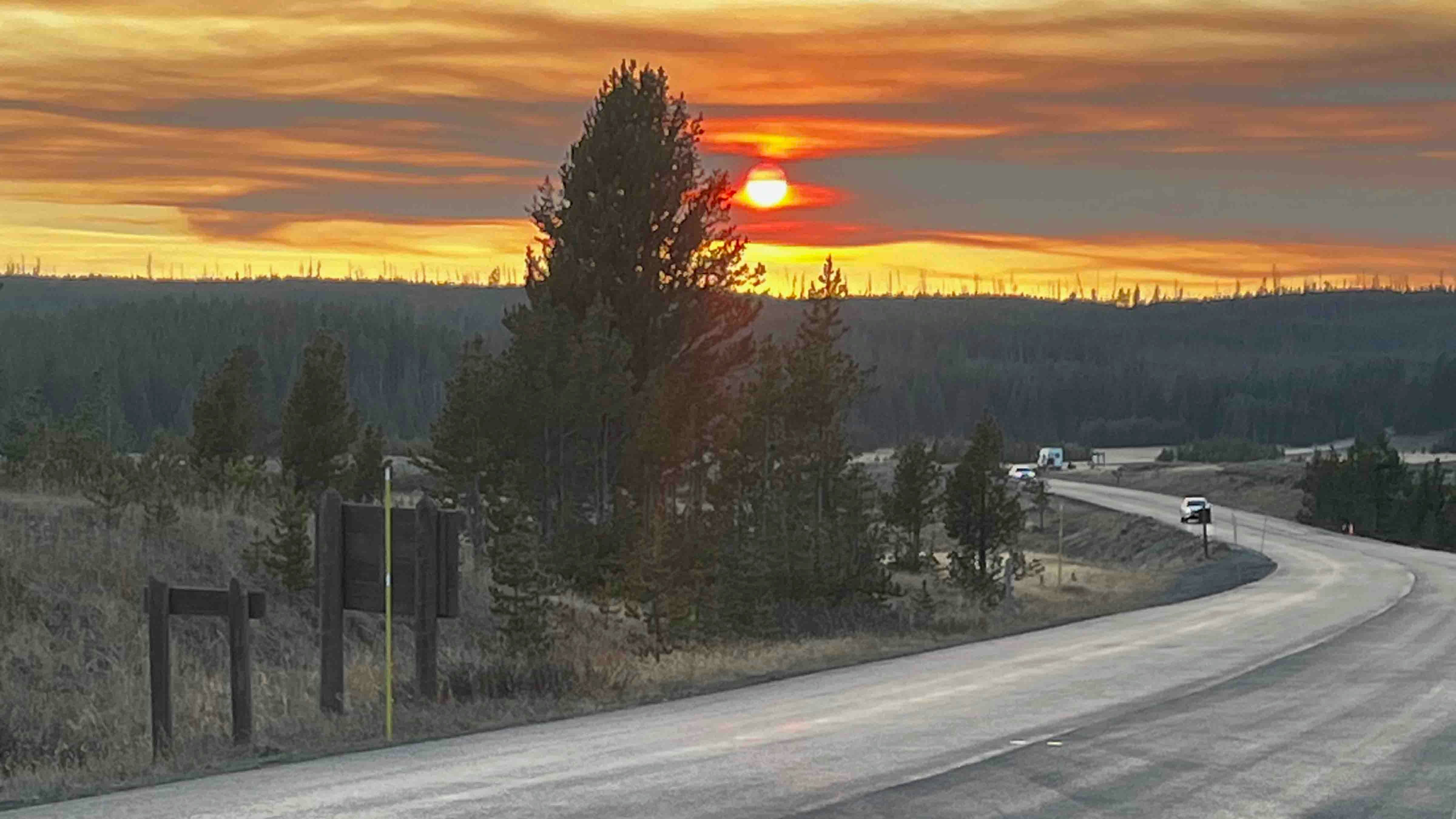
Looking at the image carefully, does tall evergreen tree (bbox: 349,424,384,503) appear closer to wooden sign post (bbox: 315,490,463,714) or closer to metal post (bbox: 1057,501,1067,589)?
metal post (bbox: 1057,501,1067,589)

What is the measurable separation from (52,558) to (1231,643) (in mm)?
17838

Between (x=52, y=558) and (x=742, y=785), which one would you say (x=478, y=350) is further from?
(x=742, y=785)

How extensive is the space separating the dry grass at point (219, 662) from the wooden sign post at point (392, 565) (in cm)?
91

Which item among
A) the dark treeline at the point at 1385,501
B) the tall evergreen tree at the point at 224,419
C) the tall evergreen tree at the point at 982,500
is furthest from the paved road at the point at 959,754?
the dark treeline at the point at 1385,501

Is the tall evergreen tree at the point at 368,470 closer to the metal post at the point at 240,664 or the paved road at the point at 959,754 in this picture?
the paved road at the point at 959,754

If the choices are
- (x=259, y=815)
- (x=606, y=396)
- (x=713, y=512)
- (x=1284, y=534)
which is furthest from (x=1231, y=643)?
(x=1284, y=534)

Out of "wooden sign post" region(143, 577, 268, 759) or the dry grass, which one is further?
the dry grass

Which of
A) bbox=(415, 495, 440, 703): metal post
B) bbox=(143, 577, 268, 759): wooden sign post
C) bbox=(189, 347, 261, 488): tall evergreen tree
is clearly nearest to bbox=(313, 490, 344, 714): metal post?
bbox=(415, 495, 440, 703): metal post

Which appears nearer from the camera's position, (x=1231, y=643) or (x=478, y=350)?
(x=1231, y=643)

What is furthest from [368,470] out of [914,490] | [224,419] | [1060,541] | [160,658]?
[1060,541]

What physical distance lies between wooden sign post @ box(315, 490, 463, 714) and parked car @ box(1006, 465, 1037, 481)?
96.6 metres

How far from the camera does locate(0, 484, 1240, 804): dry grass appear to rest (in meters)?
16.0

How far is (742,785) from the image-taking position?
44.3 feet

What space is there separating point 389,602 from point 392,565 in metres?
0.78
